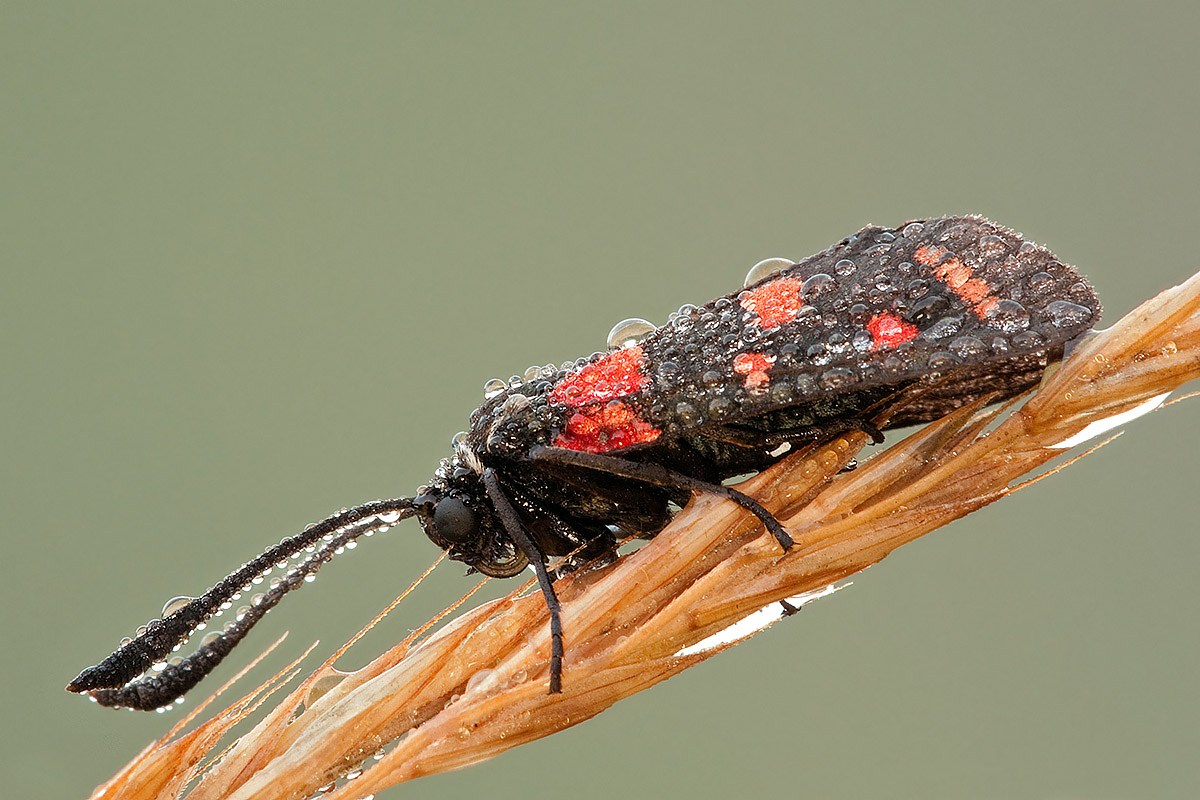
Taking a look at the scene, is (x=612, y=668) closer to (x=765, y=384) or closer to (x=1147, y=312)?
(x=765, y=384)

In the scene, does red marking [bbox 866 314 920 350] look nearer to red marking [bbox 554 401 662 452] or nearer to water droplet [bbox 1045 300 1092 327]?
water droplet [bbox 1045 300 1092 327]

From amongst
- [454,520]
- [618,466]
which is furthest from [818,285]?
[454,520]

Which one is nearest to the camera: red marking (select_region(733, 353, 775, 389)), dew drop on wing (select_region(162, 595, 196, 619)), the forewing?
dew drop on wing (select_region(162, 595, 196, 619))

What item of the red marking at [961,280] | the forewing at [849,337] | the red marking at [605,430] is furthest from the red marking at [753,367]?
the red marking at [961,280]

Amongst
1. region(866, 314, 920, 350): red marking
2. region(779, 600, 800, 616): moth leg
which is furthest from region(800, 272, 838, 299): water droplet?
region(779, 600, 800, 616): moth leg

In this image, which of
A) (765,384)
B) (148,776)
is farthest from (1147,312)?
(148,776)
